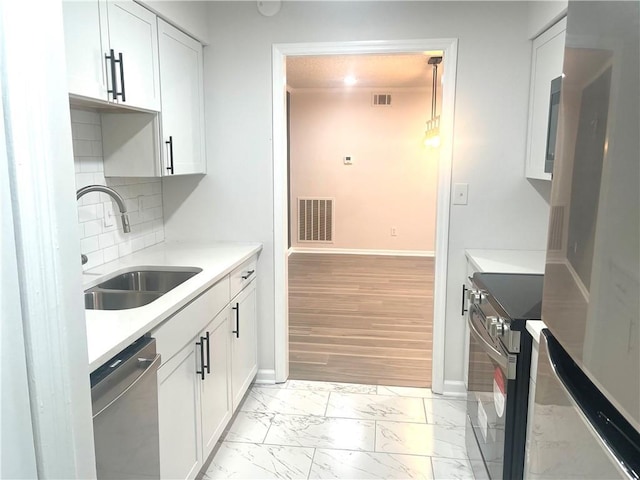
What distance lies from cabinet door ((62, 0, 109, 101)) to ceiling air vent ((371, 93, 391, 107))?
5.44m

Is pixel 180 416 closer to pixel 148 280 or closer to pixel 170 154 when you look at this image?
pixel 148 280

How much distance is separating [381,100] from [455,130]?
4.31 m

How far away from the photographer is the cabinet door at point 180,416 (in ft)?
5.84

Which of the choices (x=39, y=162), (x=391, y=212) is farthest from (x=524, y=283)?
(x=391, y=212)

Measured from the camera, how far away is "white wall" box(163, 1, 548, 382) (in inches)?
113

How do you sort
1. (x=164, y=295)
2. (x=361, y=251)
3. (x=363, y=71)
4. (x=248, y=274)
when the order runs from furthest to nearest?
1. (x=361, y=251)
2. (x=363, y=71)
3. (x=248, y=274)
4. (x=164, y=295)

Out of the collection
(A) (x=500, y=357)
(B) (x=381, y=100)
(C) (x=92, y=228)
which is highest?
(B) (x=381, y=100)

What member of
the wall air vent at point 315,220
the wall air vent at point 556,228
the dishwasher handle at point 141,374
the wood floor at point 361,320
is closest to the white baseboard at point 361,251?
the wall air vent at point 315,220

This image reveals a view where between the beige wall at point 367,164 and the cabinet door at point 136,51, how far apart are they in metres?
4.92

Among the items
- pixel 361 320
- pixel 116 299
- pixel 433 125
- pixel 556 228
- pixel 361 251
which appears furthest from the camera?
pixel 361 251

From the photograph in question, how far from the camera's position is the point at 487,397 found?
2.01m

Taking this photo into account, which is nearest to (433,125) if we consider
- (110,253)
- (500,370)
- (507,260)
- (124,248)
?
(507,260)

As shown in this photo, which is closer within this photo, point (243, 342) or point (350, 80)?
point (243, 342)

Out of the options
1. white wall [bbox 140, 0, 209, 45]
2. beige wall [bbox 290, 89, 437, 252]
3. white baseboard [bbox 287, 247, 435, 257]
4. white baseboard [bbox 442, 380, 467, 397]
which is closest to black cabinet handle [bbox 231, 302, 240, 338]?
white baseboard [bbox 442, 380, 467, 397]
